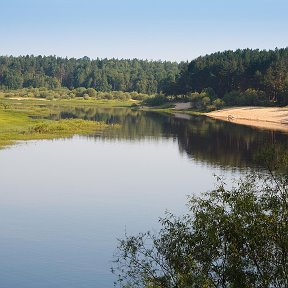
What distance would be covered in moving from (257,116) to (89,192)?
397ft

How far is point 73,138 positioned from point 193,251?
285 feet

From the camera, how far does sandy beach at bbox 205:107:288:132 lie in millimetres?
158375

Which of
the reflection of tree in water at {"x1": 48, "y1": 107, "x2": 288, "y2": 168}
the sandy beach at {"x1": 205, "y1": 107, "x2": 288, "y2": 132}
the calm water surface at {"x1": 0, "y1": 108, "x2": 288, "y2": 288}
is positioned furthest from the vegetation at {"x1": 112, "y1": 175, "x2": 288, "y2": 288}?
the sandy beach at {"x1": 205, "y1": 107, "x2": 288, "y2": 132}

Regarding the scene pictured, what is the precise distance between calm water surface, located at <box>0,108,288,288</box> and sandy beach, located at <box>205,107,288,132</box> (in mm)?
42783

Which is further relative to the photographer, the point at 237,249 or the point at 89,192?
the point at 89,192

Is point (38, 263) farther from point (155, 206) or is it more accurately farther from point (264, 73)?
point (264, 73)

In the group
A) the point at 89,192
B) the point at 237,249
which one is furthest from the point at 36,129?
the point at 237,249

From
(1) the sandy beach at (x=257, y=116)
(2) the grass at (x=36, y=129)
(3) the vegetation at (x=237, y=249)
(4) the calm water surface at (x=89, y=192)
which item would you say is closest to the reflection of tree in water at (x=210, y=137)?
(4) the calm water surface at (x=89, y=192)

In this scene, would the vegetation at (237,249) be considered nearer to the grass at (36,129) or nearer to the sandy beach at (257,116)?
the grass at (36,129)

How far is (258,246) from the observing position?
2239 centimetres

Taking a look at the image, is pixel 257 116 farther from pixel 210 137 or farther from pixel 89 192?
pixel 89 192

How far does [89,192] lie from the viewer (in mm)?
61188

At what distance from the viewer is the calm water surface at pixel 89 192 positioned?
130 ft

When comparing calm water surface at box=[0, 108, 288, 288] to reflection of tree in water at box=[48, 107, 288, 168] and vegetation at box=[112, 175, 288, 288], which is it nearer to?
reflection of tree in water at box=[48, 107, 288, 168]
